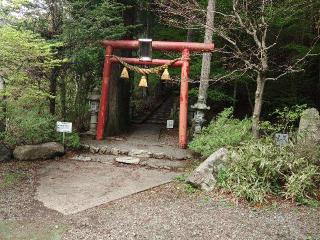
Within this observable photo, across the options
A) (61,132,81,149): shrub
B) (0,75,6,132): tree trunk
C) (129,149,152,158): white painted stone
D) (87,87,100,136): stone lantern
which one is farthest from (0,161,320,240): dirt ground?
(87,87,100,136): stone lantern

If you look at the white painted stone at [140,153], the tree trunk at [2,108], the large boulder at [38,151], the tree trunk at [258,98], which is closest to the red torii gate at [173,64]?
the white painted stone at [140,153]

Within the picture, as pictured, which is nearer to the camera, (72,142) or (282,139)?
(282,139)

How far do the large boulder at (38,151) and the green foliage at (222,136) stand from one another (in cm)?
367

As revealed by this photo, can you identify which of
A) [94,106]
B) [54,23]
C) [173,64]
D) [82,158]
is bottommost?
[82,158]

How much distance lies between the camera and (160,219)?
5.77 meters

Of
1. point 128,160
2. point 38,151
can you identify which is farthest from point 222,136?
point 38,151

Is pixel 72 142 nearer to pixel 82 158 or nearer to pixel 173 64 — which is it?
pixel 82 158

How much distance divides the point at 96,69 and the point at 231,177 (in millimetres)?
6954

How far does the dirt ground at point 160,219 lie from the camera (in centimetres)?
525

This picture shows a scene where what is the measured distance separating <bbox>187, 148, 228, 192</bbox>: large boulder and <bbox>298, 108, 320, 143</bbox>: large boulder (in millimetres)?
2014

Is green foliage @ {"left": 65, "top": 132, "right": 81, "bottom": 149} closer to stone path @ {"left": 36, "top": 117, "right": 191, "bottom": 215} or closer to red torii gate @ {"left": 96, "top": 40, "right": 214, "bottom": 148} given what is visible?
stone path @ {"left": 36, "top": 117, "right": 191, "bottom": 215}

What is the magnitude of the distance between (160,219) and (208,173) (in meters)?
1.89

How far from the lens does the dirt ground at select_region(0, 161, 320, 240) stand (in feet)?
17.2

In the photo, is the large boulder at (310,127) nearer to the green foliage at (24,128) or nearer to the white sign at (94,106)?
the white sign at (94,106)
